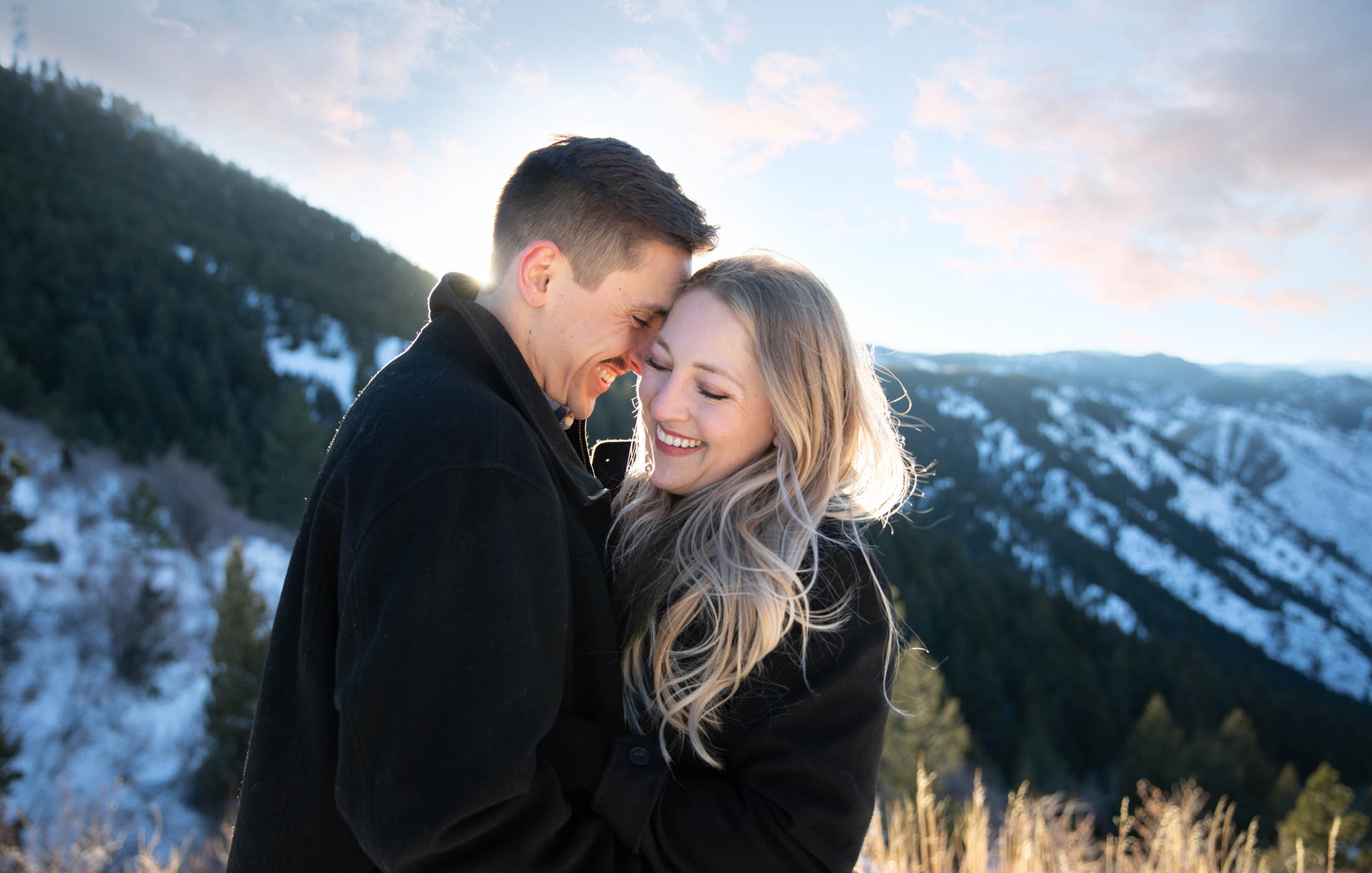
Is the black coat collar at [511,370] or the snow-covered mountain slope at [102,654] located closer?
the black coat collar at [511,370]

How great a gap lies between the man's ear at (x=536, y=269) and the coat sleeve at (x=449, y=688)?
0.71m

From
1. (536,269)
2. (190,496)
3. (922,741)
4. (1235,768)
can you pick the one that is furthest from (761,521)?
(1235,768)

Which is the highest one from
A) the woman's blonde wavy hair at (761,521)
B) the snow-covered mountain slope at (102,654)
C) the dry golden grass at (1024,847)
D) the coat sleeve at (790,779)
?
the woman's blonde wavy hair at (761,521)

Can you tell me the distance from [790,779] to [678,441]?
91 centimetres

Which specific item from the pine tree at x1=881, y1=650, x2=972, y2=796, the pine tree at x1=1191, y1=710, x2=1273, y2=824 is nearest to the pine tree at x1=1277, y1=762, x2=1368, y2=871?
the pine tree at x1=881, y1=650, x2=972, y2=796

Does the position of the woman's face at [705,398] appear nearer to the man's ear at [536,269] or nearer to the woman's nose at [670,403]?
the woman's nose at [670,403]

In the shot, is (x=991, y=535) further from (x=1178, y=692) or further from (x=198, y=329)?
(x=198, y=329)

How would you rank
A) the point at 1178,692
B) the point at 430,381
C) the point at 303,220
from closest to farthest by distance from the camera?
the point at 430,381 → the point at 1178,692 → the point at 303,220

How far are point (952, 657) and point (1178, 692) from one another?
14.7 metres

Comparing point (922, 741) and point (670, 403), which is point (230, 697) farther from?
point (922, 741)

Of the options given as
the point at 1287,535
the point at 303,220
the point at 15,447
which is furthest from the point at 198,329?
the point at 1287,535

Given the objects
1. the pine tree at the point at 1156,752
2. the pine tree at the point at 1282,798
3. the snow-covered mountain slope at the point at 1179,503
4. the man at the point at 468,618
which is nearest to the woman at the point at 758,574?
the man at the point at 468,618

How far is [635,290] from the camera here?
1919mm

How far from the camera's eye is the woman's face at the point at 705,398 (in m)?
1.93
